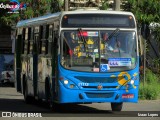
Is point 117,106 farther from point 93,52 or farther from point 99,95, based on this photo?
point 93,52

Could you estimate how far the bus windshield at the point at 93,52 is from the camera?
752 inches

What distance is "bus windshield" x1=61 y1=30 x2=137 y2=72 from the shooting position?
62.6 feet

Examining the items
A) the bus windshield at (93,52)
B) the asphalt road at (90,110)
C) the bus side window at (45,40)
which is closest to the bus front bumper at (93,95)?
the asphalt road at (90,110)

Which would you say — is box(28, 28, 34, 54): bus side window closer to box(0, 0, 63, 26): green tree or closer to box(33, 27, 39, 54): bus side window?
box(33, 27, 39, 54): bus side window

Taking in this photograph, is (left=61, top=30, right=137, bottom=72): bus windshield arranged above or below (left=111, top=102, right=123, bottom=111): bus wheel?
above

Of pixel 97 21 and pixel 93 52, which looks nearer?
pixel 93 52

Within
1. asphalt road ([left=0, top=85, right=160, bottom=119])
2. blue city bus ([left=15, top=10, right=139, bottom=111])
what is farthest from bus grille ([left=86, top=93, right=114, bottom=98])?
asphalt road ([left=0, top=85, right=160, bottom=119])

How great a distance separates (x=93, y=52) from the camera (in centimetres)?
1914

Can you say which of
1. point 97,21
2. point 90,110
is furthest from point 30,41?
point 97,21

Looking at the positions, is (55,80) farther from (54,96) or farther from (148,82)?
(148,82)

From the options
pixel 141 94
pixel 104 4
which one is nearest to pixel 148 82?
pixel 141 94

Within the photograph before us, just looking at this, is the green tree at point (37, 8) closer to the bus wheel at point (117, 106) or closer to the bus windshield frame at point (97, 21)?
the bus wheel at point (117, 106)

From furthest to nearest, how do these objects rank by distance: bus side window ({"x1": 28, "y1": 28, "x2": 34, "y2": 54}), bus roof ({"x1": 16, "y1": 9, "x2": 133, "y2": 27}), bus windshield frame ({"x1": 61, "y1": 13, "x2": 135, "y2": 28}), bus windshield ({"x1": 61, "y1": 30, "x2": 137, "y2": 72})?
bus side window ({"x1": 28, "y1": 28, "x2": 34, "y2": 54})
bus roof ({"x1": 16, "y1": 9, "x2": 133, "y2": 27})
bus windshield frame ({"x1": 61, "y1": 13, "x2": 135, "y2": 28})
bus windshield ({"x1": 61, "y1": 30, "x2": 137, "y2": 72})

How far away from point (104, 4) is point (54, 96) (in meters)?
22.0
